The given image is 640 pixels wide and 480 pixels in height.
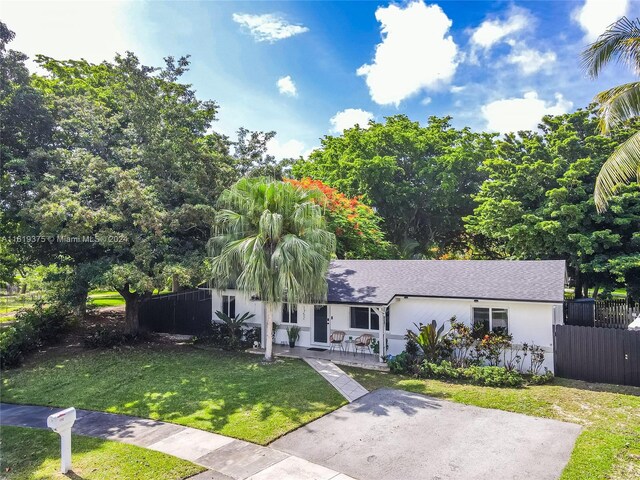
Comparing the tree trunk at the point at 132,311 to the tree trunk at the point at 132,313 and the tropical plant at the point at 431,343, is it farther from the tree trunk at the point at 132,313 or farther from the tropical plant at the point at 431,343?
the tropical plant at the point at 431,343

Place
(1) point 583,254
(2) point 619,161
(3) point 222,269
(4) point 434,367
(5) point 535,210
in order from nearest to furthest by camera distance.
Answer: (2) point 619,161 → (4) point 434,367 → (3) point 222,269 → (1) point 583,254 → (5) point 535,210

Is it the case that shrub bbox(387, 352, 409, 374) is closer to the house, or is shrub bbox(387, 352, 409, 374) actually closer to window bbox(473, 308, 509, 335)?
the house

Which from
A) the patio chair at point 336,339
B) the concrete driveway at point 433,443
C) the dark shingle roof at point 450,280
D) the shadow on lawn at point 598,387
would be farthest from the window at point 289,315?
the shadow on lawn at point 598,387

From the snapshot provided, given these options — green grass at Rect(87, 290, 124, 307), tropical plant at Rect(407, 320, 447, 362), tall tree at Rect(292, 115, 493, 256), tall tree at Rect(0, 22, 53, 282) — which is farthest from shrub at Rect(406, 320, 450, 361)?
green grass at Rect(87, 290, 124, 307)

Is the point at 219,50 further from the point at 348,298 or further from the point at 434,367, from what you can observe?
the point at 434,367

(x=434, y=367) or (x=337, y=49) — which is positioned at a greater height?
(x=337, y=49)

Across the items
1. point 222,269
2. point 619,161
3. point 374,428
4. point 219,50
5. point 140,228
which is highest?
point 219,50

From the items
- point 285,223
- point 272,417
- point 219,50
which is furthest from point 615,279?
point 219,50

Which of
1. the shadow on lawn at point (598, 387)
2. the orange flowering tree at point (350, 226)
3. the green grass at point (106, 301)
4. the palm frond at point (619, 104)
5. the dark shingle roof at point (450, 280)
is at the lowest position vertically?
the shadow on lawn at point (598, 387)
